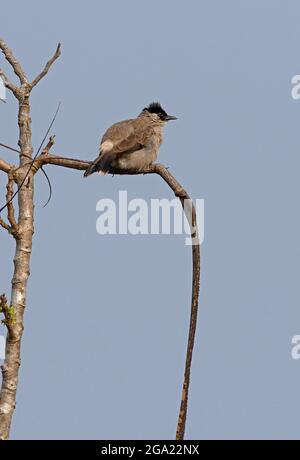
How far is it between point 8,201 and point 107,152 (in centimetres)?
318

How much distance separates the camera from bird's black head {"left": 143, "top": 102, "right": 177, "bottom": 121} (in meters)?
11.4

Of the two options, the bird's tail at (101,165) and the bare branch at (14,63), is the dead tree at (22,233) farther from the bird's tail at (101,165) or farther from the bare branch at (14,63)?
the bird's tail at (101,165)

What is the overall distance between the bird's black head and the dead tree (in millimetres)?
3873

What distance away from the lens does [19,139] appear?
7371 millimetres

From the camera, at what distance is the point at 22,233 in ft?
22.1

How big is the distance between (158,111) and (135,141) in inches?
46.1

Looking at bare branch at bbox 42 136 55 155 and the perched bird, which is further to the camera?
the perched bird

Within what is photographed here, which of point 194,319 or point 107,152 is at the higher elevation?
point 107,152

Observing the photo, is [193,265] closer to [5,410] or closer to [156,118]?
[5,410]

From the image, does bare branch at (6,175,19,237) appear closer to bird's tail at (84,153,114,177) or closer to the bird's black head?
bird's tail at (84,153,114,177)

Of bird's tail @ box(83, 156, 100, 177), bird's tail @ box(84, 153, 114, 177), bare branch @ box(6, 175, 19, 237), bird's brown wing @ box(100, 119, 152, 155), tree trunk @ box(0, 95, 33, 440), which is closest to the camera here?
tree trunk @ box(0, 95, 33, 440)

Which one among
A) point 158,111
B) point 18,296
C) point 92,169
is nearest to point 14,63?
point 92,169

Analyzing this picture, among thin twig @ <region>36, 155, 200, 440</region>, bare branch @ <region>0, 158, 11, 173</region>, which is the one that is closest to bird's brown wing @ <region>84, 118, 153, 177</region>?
thin twig @ <region>36, 155, 200, 440</region>
